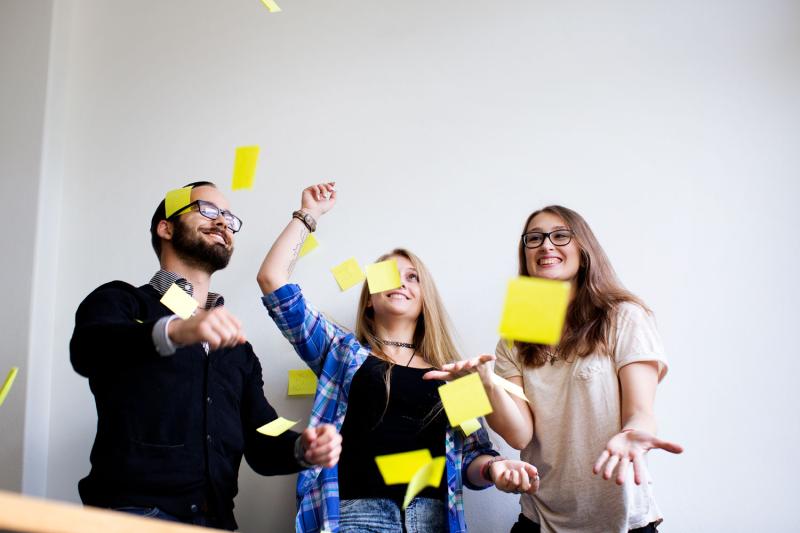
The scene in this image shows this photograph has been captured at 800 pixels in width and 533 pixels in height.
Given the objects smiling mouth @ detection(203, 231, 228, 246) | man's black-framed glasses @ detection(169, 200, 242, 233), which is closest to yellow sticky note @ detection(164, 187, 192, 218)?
man's black-framed glasses @ detection(169, 200, 242, 233)

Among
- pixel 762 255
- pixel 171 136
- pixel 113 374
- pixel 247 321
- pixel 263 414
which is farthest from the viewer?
pixel 171 136

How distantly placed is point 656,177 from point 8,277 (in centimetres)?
190

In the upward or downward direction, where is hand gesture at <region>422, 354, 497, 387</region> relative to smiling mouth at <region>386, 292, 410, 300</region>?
downward

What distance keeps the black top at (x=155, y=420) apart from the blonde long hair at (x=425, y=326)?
15.2 inches

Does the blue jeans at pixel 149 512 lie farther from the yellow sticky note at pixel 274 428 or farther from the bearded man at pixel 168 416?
the yellow sticky note at pixel 274 428

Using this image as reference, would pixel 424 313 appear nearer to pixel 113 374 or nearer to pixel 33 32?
pixel 113 374

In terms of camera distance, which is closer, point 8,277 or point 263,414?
point 263,414

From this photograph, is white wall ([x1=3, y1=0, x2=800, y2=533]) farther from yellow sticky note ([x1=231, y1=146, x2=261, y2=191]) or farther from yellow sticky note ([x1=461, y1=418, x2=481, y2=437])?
yellow sticky note ([x1=461, y1=418, x2=481, y2=437])

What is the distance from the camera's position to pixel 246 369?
1715mm

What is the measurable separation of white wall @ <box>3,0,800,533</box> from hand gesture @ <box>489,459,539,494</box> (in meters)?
0.41

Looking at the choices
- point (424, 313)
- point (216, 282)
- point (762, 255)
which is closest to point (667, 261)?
point (762, 255)

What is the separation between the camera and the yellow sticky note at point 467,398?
1396 millimetres

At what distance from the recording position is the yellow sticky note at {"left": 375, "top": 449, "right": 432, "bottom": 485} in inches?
50.8

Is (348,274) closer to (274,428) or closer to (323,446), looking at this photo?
(274,428)
